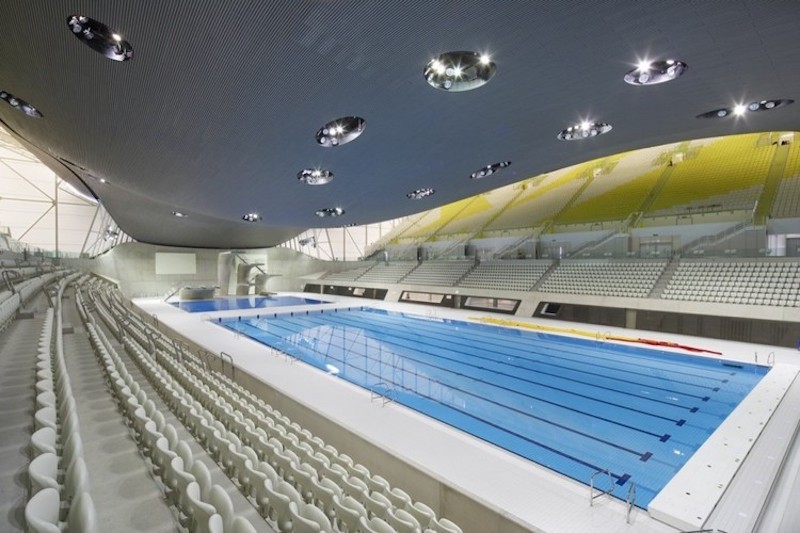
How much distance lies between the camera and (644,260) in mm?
15023

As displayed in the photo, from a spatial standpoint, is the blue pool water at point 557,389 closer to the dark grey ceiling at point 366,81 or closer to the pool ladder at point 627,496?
the pool ladder at point 627,496

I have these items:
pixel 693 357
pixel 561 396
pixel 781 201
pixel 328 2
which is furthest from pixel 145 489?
pixel 781 201

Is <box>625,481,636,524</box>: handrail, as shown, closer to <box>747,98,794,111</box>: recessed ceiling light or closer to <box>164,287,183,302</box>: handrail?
<box>747,98,794,111</box>: recessed ceiling light

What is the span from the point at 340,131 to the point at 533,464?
6823mm

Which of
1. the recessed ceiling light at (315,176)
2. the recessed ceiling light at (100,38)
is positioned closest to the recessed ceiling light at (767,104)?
the recessed ceiling light at (315,176)

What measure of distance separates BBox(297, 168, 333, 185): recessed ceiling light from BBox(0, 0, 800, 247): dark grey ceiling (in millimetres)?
280

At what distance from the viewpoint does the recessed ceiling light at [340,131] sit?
7422 mm

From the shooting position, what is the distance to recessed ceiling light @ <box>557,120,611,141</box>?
28.2ft

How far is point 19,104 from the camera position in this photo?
20.5 ft

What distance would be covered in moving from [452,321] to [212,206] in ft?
33.6

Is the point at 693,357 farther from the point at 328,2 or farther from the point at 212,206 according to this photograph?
the point at 212,206

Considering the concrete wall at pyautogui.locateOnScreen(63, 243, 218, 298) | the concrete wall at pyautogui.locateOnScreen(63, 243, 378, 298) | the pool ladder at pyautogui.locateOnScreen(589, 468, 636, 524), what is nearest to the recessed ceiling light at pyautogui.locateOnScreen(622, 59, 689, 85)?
the pool ladder at pyautogui.locateOnScreen(589, 468, 636, 524)

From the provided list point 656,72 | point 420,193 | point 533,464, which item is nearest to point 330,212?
point 420,193

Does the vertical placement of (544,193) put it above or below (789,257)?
above
